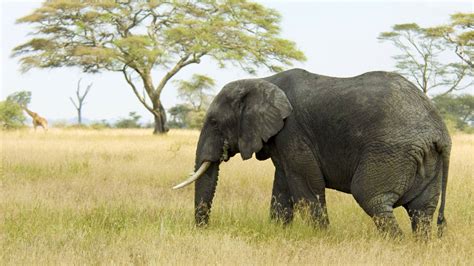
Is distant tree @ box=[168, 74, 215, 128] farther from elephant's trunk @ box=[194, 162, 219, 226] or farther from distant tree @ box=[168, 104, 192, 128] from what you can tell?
elephant's trunk @ box=[194, 162, 219, 226]

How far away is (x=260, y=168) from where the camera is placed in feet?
36.4

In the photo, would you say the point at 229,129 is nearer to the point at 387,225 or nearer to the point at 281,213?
the point at 281,213

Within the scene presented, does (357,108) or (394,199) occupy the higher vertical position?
(357,108)

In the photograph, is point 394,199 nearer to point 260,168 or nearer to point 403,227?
point 403,227

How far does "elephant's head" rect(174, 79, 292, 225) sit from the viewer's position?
5.91m

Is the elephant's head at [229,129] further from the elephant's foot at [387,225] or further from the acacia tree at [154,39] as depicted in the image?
the acacia tree at [154,39]

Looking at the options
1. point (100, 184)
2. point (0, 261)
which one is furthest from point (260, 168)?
point (0, 261)

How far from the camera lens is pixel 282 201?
20.3 feet

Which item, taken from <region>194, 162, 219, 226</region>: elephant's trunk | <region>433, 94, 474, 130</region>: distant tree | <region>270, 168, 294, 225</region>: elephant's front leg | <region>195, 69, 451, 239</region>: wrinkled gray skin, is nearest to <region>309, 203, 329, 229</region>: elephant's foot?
<region>195, 69, 451, 239</region>: wrinkled gray skin

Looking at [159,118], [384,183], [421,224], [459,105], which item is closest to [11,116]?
[159,118]

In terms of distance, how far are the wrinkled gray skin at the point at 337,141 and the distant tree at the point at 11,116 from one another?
23993 millimetres

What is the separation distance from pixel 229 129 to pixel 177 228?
119cm

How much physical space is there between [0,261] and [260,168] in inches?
274

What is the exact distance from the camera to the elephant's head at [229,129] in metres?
5.91
